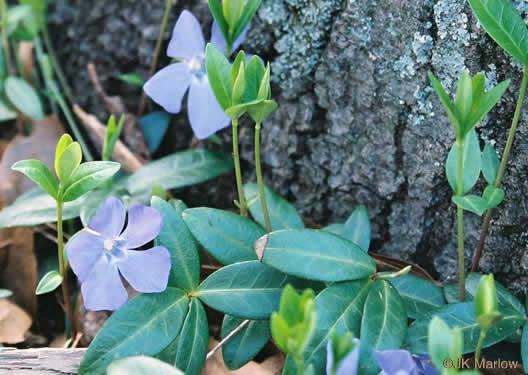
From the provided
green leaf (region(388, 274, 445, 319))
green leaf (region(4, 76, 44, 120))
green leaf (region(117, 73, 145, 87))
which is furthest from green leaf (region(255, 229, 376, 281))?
green leaf (region(4, 76, 44, 120))

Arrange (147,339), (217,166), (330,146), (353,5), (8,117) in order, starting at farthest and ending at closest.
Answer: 1. (8,117)
2. (217,166)
3. (330,146)
4. (353,5)
5. (147,339)

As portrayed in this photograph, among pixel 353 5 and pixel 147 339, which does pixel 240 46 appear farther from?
pixel 147 339

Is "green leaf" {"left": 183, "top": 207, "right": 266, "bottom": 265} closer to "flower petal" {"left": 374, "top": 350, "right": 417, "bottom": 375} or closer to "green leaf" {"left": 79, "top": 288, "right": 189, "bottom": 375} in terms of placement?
"green leaf" {"left": 79, "top": 288, "right": 189, "bottom": 375}

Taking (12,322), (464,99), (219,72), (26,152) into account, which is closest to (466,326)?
(464,99)

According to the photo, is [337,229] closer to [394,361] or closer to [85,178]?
[394,361]

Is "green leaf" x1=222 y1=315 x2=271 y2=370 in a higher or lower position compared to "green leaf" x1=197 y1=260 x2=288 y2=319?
lower

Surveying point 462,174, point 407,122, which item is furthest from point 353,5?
point 462,174

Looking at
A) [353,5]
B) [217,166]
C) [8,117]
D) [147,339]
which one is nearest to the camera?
[147,339]
